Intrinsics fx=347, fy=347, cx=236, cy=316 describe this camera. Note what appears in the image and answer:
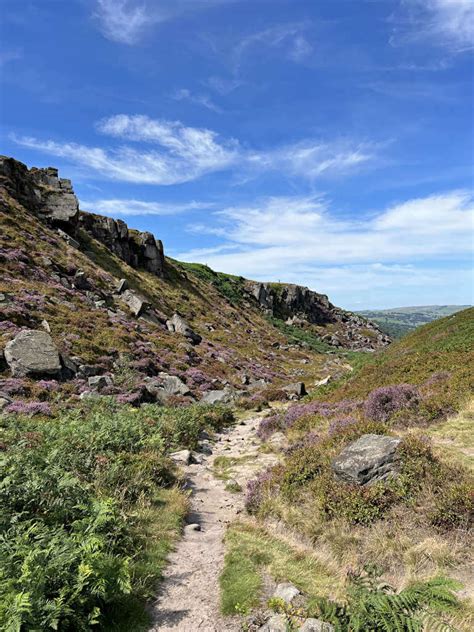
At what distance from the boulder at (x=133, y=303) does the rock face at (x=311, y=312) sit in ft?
161

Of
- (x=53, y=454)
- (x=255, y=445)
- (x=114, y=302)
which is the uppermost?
(x=114, y=302)

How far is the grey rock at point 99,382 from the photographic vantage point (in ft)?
63.6

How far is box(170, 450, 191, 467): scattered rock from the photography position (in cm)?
1213

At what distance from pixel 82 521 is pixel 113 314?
27.9m

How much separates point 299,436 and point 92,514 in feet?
29.9

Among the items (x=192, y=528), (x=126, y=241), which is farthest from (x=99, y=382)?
(x=126, y=241)

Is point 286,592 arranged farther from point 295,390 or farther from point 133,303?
point 133,303

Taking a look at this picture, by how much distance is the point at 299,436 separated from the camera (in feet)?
45.4

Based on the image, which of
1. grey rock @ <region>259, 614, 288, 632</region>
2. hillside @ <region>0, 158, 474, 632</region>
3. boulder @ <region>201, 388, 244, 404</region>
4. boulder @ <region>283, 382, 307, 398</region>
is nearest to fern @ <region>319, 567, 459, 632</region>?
hillside @ <region>0, 158, 474, 632</region>

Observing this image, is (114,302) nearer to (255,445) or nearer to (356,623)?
(255,445)

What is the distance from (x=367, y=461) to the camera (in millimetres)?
8594

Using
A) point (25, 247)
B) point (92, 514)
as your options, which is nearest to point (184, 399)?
point (92, 514)

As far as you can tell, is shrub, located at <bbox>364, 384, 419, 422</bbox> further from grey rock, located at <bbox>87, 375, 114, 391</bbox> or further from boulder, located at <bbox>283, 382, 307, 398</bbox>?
grey rock, located at <bbox>87, 375, 114, 391</bbox>

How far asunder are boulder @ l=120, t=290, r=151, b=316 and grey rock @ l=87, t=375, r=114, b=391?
1646 cm
